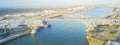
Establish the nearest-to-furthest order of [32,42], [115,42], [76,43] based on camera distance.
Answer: [115,42] → [76,43] → [32,42]

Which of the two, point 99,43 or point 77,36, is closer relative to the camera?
point 99,43

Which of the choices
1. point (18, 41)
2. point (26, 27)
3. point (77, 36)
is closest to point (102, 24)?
point (77, 36)

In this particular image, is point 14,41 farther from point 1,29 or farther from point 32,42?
point 1,29

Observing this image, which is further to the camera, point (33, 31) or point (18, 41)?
point (33, 31)

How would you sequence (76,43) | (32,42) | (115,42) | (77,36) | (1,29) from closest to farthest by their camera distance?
(115,42), (76,43), (32,42), (77,36), (1,29)

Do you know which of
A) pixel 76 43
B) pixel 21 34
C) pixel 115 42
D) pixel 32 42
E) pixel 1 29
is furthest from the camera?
pixel 1 29

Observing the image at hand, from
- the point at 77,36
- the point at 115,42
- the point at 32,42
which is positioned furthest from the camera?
the point at 77,36

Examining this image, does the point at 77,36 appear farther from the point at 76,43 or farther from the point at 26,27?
the point at 26,27

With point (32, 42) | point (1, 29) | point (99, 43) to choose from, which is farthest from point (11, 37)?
point (99, 43)
